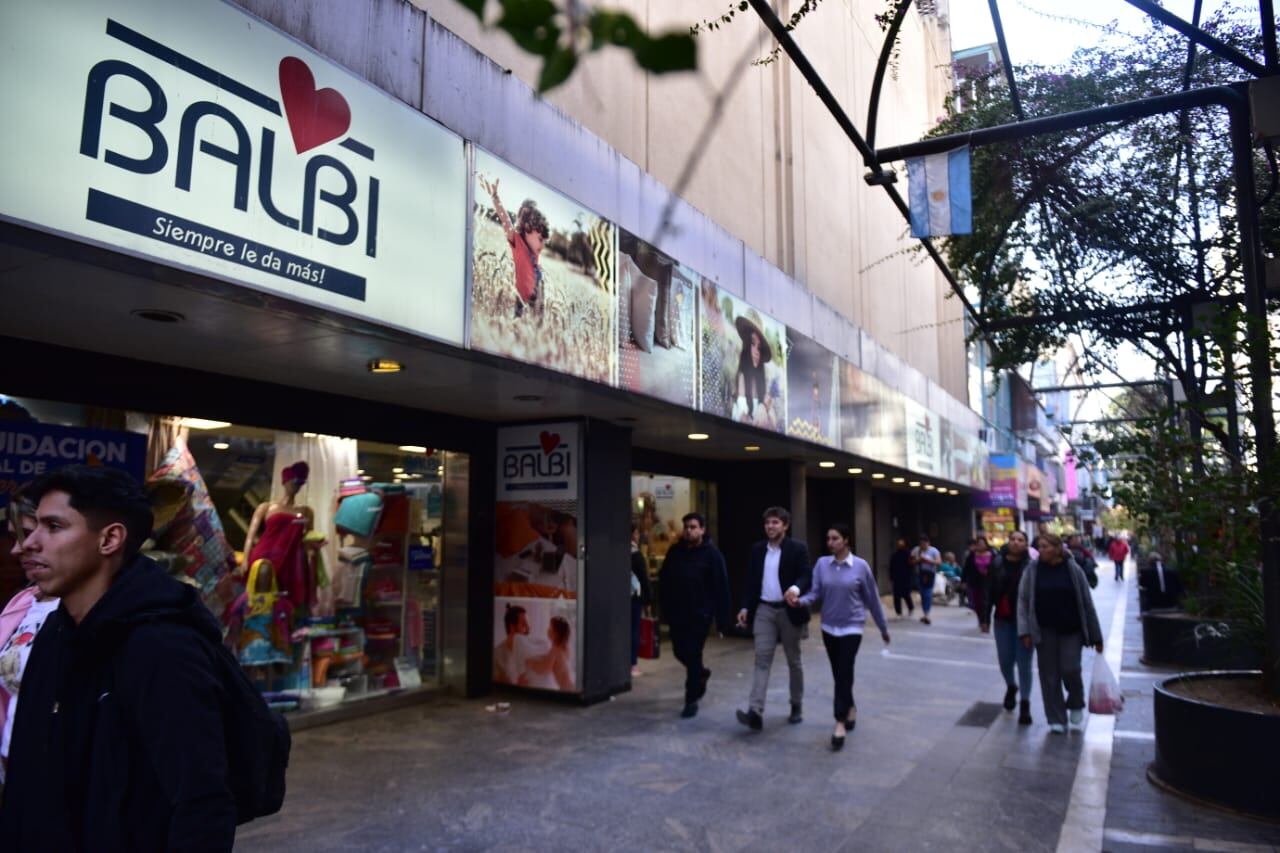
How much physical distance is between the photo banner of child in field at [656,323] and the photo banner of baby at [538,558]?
1.17 m

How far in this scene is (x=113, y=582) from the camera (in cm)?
220

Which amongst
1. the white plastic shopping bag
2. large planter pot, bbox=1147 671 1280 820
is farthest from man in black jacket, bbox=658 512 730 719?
large planter pot, bbox=1147 671 1280 820

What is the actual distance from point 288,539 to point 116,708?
6.32 metres

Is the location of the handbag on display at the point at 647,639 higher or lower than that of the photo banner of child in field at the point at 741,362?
lower

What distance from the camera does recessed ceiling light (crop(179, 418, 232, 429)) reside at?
6.77 metres

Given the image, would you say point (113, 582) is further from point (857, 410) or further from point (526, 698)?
point (857, 410)

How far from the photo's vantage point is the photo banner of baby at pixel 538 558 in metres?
8.81

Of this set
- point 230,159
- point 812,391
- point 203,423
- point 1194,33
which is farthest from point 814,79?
point 812,391

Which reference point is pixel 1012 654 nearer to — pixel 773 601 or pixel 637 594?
pixel 773 601

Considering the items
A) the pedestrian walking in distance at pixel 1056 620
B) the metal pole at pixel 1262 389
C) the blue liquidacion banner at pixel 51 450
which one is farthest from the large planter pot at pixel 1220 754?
the blue liquidacion banner at pixel 51 450

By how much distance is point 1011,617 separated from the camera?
825 centimetres

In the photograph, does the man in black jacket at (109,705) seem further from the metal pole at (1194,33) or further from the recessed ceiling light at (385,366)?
the metal pole at (1194,33)

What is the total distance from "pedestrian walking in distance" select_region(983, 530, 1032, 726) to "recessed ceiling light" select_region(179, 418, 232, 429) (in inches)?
276

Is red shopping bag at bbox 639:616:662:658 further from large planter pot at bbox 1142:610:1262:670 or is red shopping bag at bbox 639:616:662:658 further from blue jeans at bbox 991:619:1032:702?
large planter pot at bbox 1142:610:1262:670
